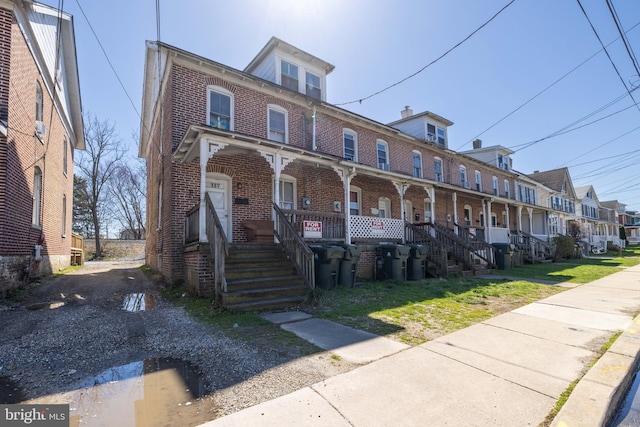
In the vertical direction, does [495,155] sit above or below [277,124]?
above

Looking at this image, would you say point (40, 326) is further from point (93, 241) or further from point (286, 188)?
point (93, 241)

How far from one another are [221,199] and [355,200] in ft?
20.7

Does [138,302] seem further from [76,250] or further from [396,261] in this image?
[76,250]

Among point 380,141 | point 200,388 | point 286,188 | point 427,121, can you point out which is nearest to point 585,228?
point 427,121

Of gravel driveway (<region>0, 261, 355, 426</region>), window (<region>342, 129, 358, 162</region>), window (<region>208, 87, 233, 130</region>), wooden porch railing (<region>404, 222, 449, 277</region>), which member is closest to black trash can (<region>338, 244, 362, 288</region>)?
wooden porch railing (<region>404, 222, 449, 277</region>)

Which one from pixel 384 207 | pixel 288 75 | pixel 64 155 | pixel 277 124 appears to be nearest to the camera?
pixel 277 124

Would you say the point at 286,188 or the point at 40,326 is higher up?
the point at 286,188

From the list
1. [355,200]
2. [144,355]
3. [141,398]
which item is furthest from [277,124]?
[141,398]

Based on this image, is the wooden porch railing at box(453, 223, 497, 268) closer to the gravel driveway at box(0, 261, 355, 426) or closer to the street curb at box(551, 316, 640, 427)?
the street curb at box(551, 316, 640, 427)

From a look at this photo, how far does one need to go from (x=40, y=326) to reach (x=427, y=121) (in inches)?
774

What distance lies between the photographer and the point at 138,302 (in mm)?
7699

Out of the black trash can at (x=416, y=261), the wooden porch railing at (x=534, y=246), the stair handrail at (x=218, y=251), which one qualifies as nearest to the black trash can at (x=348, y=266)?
the black trash can at (x=416, y=261)

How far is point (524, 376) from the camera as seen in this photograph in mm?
3494

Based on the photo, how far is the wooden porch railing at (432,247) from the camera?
1180cm
